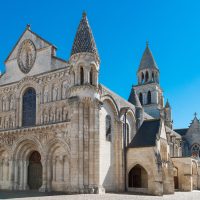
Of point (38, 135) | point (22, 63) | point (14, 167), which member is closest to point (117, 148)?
point (38, 135)

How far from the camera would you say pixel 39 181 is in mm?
29328

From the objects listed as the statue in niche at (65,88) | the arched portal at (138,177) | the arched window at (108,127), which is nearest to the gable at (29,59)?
the statue in niche at (65,88)

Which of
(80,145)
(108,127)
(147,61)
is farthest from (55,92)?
(147,61)

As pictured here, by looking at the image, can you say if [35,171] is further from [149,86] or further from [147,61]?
[147,61]

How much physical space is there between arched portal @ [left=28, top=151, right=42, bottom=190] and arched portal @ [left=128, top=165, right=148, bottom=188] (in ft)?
29.3

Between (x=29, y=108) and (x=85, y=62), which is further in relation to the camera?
(x=29, y=108)

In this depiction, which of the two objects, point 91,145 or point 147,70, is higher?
point 147,70

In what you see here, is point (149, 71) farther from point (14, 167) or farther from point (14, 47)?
point (14, 167)

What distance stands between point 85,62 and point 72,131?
236 inches

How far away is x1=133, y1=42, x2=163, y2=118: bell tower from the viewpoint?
53.6 meters

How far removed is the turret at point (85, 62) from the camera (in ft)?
88.5

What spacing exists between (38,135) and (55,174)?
382 centimetres

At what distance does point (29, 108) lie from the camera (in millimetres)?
31000

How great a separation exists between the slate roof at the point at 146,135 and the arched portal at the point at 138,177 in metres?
2.73
